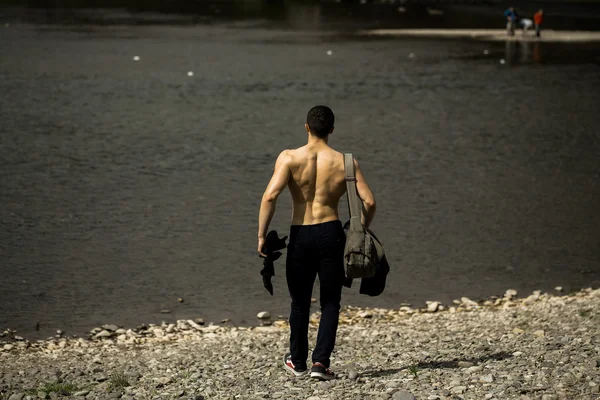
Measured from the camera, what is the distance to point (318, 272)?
25.3 feet

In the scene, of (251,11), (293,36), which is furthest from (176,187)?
(251,11)

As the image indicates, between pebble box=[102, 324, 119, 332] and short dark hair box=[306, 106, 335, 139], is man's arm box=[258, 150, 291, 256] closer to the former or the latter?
short dark hair box=[306, 106, 335, 139]

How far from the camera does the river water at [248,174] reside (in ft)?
44.9

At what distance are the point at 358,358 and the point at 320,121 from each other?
267 cm

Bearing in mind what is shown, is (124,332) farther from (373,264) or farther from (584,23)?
(584,23)

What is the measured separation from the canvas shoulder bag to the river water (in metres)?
5.10

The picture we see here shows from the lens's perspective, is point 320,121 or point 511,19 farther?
point 511,19

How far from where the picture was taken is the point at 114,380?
8.27 m

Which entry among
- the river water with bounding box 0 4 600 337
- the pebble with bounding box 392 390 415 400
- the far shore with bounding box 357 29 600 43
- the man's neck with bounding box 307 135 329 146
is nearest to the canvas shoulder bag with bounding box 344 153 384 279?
the man's neck with bounding box 307 135 329 146

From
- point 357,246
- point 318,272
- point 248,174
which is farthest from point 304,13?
point 357,246

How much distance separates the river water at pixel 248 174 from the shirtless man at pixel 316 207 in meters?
4.77

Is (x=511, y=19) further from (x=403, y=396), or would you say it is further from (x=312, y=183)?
(x=403, y=396)

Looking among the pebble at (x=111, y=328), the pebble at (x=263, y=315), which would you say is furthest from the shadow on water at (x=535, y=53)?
the pebble at (x=111, y=328)

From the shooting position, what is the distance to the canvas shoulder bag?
736 cm
